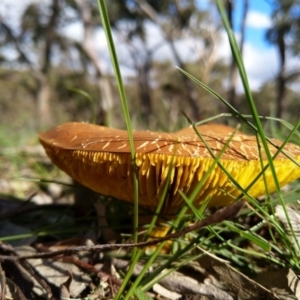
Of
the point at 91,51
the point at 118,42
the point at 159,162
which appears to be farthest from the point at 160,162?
the point at 118,42

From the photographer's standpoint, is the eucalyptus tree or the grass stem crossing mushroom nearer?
the grass stem crossing mushroom

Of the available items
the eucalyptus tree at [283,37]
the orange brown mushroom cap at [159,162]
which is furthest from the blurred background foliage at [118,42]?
the orange brown mushroom cap at [159,162]

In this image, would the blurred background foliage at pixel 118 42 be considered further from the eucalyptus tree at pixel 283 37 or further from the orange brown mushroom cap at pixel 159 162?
the orange brown mushroom cap at pixel 159 162

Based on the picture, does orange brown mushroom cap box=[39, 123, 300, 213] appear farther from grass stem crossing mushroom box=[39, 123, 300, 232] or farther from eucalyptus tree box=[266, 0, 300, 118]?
eucalyptus tree box=[266, 0, 300, 118]

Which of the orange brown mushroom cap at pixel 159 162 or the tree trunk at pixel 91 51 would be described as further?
the tree trunk at pixel 91 51

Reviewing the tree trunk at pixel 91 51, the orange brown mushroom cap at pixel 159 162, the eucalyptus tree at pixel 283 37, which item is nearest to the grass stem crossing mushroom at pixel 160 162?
the orange brown mushroom cap at pixel 159 162

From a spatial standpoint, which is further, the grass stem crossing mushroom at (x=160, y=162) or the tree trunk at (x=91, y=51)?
the tree trunk at (x=91, y=51)

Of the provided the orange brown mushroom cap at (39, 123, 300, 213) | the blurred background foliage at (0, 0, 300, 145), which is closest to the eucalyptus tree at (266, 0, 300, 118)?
the blurred background foliage at (0, 0, 300, 145)

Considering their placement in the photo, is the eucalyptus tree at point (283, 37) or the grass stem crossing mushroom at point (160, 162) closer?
the grass stem crossing mushroom at point (160, 162)

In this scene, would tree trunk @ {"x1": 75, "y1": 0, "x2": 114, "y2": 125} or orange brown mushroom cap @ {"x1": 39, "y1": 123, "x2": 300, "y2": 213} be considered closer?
orange brown mushroom cap @ {"x1": 39, "y1": 123, "x2": 300, "y2": 213}

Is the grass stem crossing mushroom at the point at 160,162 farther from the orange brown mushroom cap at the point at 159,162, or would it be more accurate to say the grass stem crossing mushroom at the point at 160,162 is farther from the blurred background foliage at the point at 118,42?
the blurred background foliage at the point at 118,42
